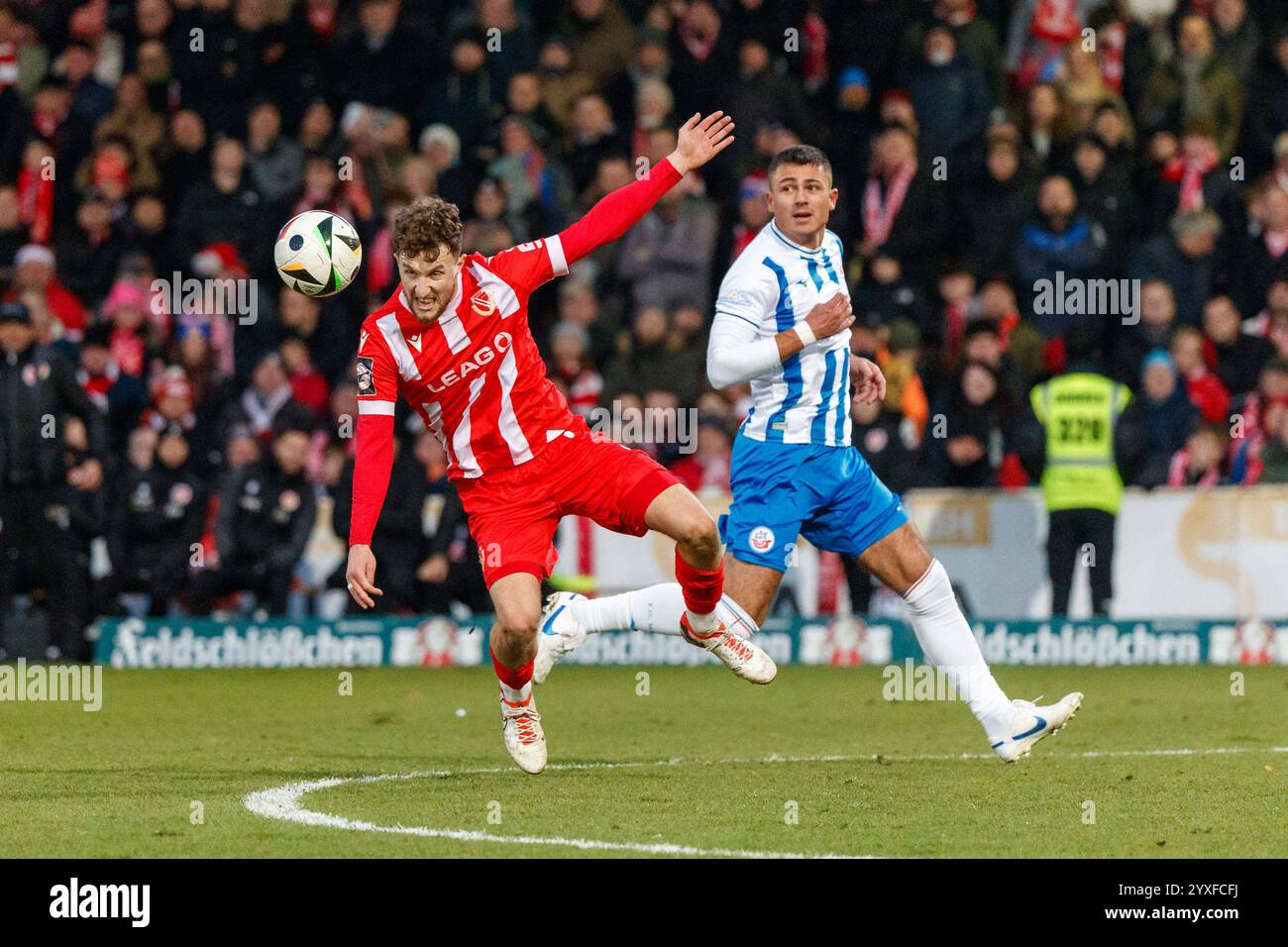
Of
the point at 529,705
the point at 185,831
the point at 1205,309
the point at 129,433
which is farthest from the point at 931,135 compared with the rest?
the point at 185,831

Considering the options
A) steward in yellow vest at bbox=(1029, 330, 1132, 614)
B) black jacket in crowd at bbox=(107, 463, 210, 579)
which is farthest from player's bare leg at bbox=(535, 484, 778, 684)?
black jacket in crowd at bbox=(107, 463, 210, 579)

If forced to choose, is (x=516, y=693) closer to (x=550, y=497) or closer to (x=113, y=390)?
(x=550, y=497)

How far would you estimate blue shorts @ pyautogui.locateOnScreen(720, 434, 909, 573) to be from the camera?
9320 millimetres

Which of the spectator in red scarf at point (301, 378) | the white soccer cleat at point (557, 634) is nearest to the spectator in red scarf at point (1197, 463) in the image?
the spectator in red scarf at point (301, 378)

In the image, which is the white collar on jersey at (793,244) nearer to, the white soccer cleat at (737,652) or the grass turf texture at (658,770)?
the white soccer cleat at (737,652)

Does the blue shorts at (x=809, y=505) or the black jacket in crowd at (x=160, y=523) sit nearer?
the blue shorts at (x=809, y=505)

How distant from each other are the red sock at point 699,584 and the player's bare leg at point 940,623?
2.13 ft

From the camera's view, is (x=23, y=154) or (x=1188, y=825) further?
(x=23, y=154)

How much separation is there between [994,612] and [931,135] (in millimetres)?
4405

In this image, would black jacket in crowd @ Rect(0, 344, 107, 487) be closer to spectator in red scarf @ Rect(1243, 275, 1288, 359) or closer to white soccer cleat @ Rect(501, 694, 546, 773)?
white soccer cleat @ Rect(501, 694, 546, 773)

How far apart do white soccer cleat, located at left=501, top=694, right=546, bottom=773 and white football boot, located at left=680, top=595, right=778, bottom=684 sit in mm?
785

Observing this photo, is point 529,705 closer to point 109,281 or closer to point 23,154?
point 109,281

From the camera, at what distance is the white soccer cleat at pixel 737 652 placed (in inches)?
371

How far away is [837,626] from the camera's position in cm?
1586
